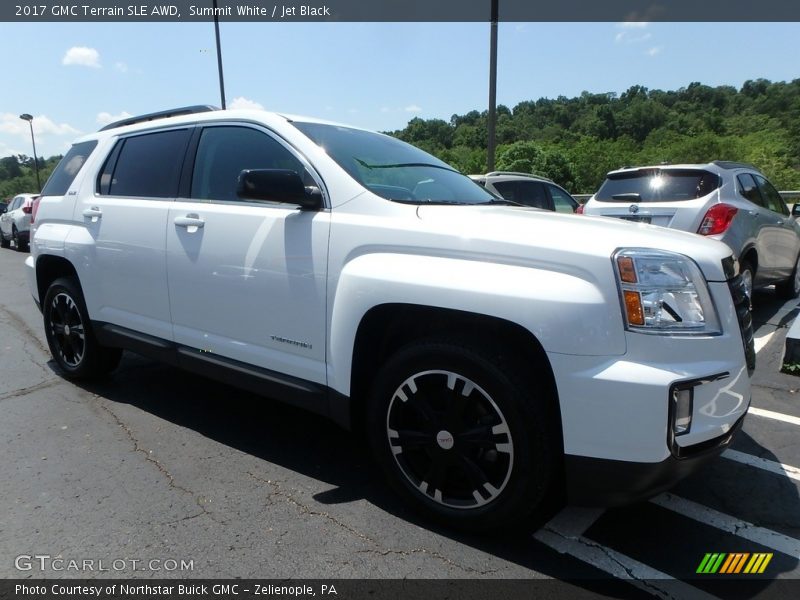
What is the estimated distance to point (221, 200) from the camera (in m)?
3.19

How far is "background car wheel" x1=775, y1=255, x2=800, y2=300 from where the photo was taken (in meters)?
7.27

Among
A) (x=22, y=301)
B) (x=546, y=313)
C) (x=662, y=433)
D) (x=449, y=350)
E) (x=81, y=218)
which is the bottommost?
(x=22, y=301)

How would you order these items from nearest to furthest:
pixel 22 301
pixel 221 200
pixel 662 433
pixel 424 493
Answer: pixel 662 433 → pixel 424 493 → pixel 221 200 → pixel 22 301

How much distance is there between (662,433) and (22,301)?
29.7ft

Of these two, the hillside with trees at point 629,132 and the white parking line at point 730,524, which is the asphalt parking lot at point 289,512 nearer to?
the white parking line at point 730,524

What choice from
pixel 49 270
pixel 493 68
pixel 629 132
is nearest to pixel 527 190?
pixel 493 68

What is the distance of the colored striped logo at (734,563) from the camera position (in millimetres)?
2205

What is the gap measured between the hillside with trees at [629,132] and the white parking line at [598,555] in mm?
43712

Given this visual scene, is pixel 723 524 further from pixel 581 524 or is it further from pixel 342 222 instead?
pixel 342 222

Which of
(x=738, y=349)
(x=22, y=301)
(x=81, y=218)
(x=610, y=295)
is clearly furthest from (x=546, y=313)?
(x=22, y=301)

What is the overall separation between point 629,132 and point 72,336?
79.9m

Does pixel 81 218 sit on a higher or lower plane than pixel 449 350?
higher

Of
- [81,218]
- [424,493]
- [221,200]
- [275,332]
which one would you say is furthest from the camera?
[81,218]

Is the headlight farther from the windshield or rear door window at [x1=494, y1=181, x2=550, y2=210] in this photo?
rear door window at [x1=494, y1=181, x2=550, y2=210]
